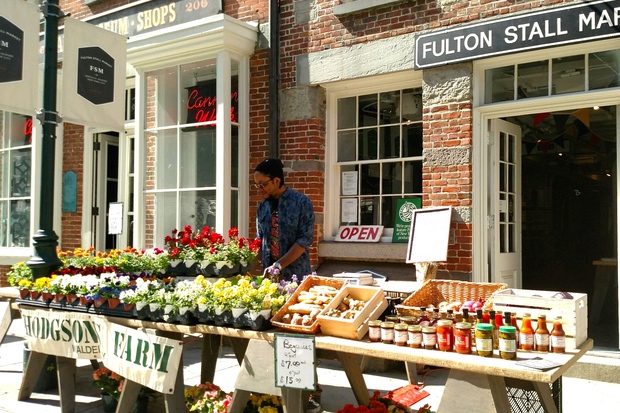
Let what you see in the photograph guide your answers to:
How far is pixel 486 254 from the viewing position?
6773mm

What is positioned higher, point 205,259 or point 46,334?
point 205,259

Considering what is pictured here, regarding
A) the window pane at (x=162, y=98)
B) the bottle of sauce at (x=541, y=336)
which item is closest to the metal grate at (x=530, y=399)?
the bottle of sauce at (x=541, y=336)

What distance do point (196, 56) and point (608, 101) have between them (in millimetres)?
4924

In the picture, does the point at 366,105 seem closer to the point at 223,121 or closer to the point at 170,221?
the point at 223,121

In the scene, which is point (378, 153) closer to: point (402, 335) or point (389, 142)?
point (389, 142)

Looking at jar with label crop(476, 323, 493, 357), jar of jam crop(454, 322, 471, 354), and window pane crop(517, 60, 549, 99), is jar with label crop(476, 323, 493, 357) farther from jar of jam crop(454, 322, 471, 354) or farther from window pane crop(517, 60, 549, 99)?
window pane crop(517, 60, 549, 99)

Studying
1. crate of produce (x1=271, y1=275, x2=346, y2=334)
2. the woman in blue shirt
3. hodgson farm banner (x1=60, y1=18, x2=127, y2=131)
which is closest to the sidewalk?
the woman in blue shirt

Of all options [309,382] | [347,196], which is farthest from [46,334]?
[347,196]

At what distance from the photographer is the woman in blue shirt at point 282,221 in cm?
506

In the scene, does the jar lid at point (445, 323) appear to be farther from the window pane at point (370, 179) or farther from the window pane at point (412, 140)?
the window pane at point (370, 179)

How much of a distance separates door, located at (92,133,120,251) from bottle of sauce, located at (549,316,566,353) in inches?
326

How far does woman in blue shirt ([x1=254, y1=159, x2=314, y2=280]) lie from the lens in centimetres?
506

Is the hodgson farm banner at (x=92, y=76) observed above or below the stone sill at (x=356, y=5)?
below

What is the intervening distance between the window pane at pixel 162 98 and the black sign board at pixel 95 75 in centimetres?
233
